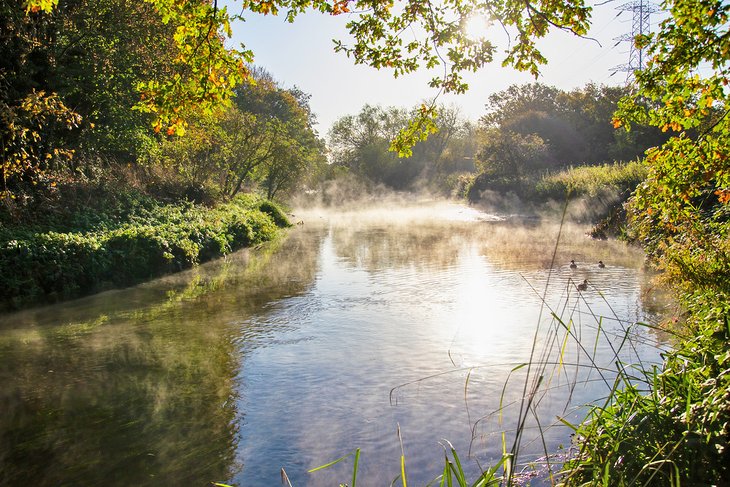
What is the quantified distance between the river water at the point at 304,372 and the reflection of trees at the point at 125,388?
24 millimetres

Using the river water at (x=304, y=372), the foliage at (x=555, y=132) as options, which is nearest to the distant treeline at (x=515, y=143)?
the foliage at (x=555, y=132)

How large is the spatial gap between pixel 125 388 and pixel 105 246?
7058 millimetres

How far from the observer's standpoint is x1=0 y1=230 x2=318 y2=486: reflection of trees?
4668 mm

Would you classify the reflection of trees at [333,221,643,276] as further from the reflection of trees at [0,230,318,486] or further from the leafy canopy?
the leafy canopy

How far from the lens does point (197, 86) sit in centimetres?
488

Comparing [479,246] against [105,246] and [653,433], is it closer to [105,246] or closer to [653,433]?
[105,246]

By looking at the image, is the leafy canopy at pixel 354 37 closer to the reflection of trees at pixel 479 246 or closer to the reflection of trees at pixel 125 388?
the reflection of trees at pixel 125 388

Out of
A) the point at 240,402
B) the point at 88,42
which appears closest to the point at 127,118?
the point at 88,42

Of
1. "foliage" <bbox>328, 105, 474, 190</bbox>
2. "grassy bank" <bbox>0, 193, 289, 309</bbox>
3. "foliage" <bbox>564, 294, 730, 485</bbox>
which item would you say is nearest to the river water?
"foliage" <bbox>564, 294, 730, 485</bbox>

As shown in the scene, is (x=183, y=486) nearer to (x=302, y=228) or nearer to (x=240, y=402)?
(x=240, y=402)

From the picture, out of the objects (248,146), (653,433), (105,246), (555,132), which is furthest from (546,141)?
(653,433)

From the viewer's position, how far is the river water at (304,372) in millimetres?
4672

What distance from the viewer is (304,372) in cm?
684

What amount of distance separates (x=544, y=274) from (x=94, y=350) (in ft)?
31.2
